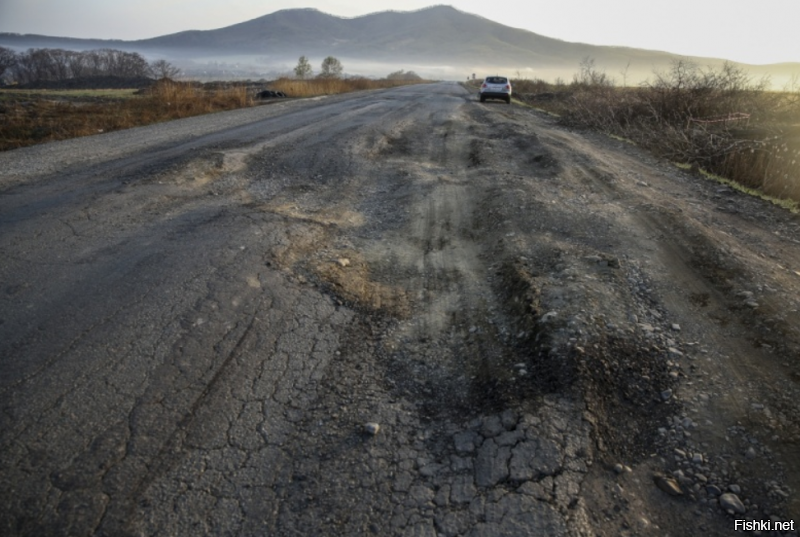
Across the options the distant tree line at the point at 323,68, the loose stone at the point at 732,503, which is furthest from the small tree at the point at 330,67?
the loose stone at the point at 732,503

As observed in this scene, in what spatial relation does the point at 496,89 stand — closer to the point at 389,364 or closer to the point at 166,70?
the point at 389,364

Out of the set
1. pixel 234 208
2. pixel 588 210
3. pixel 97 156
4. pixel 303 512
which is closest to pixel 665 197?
pixel 588 210

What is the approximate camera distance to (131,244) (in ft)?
14.7

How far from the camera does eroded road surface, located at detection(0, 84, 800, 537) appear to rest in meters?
2.19

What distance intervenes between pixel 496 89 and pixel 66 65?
6670cm

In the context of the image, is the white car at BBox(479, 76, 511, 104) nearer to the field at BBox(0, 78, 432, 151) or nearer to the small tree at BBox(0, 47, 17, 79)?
the field at BBox(0, 78, 432, 151)

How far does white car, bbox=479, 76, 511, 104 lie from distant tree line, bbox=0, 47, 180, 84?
1735 inches

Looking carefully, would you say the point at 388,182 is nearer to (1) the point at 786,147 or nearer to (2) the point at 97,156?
(2) the point at 97,156

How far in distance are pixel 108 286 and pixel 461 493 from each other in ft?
10.6

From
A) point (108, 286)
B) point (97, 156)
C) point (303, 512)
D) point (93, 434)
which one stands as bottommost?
point (303, 512)

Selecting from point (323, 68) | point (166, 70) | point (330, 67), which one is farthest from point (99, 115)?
point (330, 67)

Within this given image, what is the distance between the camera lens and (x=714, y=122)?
1012 cm

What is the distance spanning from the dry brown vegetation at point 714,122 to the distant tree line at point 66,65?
176ft

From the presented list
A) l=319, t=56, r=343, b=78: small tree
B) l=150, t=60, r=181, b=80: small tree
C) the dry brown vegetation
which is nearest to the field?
the dry brown vegetation
